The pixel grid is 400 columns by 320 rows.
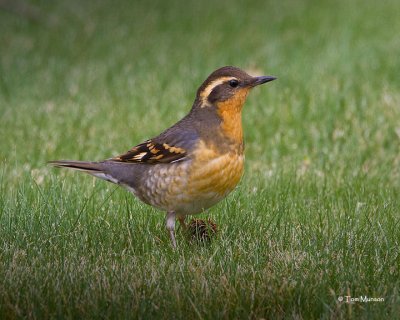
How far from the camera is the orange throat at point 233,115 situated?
616 cm

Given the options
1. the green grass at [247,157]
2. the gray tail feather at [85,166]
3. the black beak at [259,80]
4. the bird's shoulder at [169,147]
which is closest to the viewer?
the green grass at [247,157]

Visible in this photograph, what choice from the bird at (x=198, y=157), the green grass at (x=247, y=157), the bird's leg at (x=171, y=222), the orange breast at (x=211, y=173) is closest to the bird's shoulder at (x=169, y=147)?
the bird at (x=198, y=157)

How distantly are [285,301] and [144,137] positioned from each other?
15.3 ft

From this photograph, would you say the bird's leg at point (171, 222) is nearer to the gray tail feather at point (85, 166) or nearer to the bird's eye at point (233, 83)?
the gray tail feather at point (85, 166)

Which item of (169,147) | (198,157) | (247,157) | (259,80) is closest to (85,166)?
(169,147)

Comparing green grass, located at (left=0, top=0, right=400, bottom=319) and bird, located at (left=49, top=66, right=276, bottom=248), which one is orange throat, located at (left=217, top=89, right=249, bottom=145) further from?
green grass, located at (left=0, top=0, right=400, bottom=319)

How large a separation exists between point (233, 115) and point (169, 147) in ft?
1.65

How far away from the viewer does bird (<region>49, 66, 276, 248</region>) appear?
6004mm

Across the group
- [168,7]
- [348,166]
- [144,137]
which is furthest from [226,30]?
[348,166]

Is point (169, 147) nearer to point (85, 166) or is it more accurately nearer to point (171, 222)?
point (171, 222)

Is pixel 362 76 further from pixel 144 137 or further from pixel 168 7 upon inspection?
pixel 168 7

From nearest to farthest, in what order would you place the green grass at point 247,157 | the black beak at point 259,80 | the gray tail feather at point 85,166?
the green grass at point 247,157 → the black beak at point 259,80 → the gray tail feather at point 85,166

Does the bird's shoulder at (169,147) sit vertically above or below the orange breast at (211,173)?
above

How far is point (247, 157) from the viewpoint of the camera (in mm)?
8914
